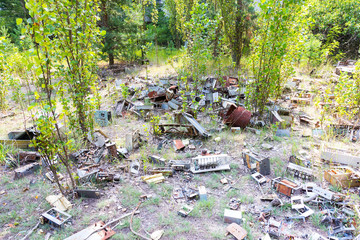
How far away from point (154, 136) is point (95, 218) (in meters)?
2.41

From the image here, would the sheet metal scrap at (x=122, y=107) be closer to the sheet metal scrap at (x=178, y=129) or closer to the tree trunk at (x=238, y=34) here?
the sheet metal scrap at (x=178, y=129)

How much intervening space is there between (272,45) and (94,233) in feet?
15.3

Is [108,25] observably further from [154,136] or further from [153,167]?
[153,167]

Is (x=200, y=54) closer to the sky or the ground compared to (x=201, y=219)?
closer to the sky

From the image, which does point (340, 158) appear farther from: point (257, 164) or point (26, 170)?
point (26, 170)

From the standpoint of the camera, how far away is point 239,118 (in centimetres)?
532

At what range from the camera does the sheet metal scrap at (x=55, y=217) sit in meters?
2.89

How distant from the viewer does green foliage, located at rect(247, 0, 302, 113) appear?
4.46 metres

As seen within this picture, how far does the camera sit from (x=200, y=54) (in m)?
5.75

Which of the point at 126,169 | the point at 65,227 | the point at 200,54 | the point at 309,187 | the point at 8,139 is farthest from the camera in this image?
the point at 200,54

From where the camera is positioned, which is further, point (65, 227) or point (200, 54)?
point (200, 54)

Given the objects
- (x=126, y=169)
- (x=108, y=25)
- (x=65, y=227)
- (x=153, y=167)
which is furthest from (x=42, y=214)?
(x=108, y=25)

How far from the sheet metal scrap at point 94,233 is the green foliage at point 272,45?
4225mm

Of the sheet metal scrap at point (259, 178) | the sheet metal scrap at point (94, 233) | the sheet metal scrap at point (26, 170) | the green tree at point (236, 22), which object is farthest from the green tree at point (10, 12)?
the sheet metal scrap at point (259, 178)
